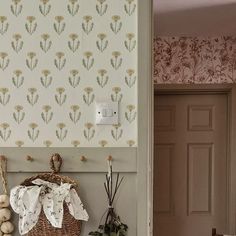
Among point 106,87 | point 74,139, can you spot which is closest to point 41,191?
point 74,139

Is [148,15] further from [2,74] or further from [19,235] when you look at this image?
[19,235]

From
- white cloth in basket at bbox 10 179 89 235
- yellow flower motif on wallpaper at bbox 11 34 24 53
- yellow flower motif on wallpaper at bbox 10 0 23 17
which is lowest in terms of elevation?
white cloth in basket at bbox 10 179 89 235

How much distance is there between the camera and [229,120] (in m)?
3.01

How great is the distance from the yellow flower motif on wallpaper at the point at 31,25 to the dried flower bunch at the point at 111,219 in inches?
24.9

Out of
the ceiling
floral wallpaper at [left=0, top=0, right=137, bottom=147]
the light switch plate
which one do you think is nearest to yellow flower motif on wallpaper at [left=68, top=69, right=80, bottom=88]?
floral wallpaper at [left=0, top=0, right=137, bottom=147]

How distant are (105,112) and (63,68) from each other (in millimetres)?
247

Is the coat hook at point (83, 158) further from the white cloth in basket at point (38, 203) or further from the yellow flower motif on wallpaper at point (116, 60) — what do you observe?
the yellow flower motif on wallpaper at point (116, 60)

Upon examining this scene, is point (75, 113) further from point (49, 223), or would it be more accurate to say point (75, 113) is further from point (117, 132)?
point (49, 223)

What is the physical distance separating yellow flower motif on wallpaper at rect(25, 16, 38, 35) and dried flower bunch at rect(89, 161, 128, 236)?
0.63 m

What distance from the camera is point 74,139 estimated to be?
1.33 meters

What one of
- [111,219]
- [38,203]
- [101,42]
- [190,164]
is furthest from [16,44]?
[190,164]

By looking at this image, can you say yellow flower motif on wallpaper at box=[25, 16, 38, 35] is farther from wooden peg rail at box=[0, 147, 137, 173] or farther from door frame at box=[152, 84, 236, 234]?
door frame at box=[152, 84, 236, 234]

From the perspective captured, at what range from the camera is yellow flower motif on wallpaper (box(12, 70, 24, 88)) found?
52.3 inches

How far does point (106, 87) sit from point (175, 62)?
6.15 ft
